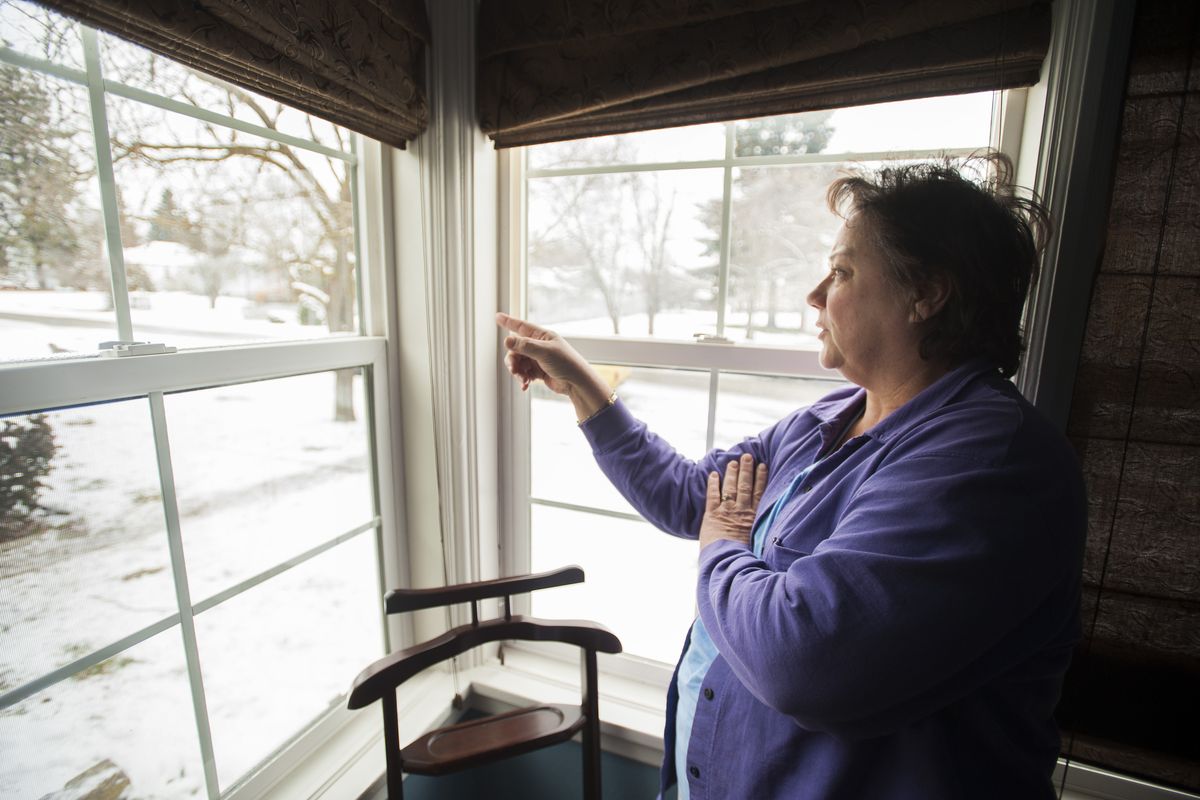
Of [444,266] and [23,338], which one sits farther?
[444,266]

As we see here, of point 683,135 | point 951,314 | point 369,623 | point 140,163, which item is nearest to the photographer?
point 951,314

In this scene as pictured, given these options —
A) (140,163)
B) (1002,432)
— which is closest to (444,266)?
(140,163)

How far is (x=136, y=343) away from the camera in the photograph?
874mm

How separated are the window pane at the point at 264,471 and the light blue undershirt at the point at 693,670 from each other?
878 millimetres

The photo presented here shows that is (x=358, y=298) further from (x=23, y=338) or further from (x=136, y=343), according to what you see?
(x=23, y=338)

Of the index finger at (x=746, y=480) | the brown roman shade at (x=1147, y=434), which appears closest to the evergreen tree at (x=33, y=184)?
the index finger at (x=746, y=480)

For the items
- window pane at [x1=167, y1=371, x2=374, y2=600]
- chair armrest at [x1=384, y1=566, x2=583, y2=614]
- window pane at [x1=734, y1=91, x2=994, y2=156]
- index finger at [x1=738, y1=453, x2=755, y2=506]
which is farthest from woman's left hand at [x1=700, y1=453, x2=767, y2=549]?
window pane at [x1=167, y1=371, x2=374, y2=600]

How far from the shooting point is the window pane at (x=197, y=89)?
82 cm

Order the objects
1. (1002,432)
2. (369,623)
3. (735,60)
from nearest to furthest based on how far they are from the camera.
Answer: (1002,432), (735,60), (369,623)

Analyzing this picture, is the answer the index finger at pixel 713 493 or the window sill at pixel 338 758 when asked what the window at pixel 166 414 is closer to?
the window sill at pixel 338 758

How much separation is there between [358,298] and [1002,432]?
131 cm

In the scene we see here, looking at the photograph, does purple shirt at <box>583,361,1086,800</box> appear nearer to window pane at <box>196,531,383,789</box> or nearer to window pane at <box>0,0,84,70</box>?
window pane at <box>196,531,383,789</box>

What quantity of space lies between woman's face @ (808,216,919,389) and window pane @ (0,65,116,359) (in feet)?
3.78

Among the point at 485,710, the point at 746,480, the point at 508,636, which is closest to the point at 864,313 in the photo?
the point at 746,480
